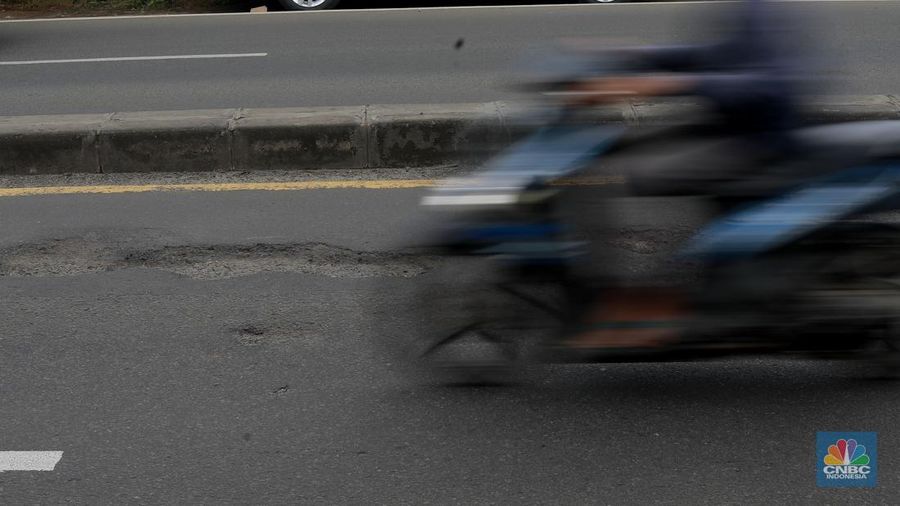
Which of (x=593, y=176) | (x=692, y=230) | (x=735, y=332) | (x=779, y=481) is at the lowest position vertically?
(x=779, y=481)

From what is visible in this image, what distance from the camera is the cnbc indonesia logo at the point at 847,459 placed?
3209 millimetres

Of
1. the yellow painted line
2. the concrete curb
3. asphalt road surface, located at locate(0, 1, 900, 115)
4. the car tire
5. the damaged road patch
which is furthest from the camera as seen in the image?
the car tire

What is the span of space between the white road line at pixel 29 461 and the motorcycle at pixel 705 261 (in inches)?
53.4

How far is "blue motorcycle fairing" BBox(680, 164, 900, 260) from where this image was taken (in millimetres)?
3393

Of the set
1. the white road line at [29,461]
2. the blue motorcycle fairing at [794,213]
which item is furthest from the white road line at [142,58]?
the blue motorcycle fairing at [794,213]

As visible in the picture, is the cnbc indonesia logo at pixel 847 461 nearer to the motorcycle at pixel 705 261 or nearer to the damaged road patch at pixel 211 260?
the motorcycle at pixel 705 261

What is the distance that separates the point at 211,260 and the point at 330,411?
161cm

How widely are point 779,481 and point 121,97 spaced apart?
6202 mm

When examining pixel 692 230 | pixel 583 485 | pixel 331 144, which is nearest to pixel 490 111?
pixel 331 144

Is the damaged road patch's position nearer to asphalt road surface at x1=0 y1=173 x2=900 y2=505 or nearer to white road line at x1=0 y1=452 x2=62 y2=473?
asphalt road surface at x1=0 y1=173 x2=900 y2=505

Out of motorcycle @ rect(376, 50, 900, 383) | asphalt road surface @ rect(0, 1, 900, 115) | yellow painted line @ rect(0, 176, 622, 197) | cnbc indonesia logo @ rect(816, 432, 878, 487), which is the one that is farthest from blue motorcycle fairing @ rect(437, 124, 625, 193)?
asphalt road surface @ rect(0, 1, 900, 115)

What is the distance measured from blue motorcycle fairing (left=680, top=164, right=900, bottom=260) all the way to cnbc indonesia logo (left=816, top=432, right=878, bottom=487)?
0.64 metres

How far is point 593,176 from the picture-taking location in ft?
11.5

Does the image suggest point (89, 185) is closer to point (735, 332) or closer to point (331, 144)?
point (331, 144)
